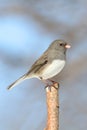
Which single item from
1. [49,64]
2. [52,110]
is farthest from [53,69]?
[52,110]

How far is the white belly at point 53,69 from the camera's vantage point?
152 centimetres

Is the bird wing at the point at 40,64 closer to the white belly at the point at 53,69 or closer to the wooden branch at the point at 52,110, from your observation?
the white belly at the point at 53,69

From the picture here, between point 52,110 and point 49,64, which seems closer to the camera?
point 52,110

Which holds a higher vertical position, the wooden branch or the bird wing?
the bird wing

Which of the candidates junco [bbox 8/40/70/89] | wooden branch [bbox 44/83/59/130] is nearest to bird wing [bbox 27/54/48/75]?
junco [bbox 8/40/70/89]

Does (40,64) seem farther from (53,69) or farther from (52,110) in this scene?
(52,110)

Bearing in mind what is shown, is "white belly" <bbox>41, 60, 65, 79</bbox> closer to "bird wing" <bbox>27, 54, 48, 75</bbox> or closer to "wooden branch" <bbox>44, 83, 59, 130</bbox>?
"bird wing" <bbox>27, 54, 48, 75</bbox>

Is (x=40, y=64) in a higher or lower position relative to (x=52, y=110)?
higher

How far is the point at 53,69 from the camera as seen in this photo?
153 cm

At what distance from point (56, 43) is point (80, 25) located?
1117mm

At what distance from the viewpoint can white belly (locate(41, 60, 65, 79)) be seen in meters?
1.52

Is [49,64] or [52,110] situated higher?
[49,64]

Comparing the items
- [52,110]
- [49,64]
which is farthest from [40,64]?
[52,110]

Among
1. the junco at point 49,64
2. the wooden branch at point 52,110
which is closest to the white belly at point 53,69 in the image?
the junco at point 49,64
